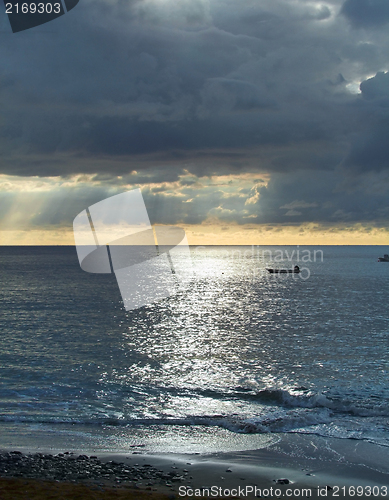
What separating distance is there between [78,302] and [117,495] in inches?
2644

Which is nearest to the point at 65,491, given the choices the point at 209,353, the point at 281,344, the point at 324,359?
the point at 209,353

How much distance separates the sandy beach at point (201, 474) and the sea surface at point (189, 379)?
5.54 feet

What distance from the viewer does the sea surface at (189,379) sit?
66.2 feet

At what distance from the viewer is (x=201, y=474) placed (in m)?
14.7

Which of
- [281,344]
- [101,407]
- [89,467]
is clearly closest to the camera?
[89,467]

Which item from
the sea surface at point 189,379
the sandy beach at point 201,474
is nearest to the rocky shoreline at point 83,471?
the sandy beach at point 201,474

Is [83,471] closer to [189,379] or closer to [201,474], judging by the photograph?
[201,474]

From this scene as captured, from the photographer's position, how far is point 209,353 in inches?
1474

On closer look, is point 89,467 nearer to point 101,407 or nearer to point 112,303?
point 101,407

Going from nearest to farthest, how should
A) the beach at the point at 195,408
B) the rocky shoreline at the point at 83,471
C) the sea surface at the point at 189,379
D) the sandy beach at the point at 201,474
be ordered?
the sandy beach at the point at 201,474 → the rocky shoreline at the point at 83,471 → the beach at the point at 195,408 → the sea surface at the point at 189,379

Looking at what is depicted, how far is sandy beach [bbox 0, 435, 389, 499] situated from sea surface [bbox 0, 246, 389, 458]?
1.69m

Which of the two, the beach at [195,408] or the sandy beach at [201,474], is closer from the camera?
the sandy beach at [201,474]

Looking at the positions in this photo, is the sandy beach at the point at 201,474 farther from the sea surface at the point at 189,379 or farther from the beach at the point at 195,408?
the sea surface at the point at 189,379

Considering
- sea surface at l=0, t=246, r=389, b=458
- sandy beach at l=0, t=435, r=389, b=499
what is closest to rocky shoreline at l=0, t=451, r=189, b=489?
sandy beach at l=0, t=435, r=389, b=499
